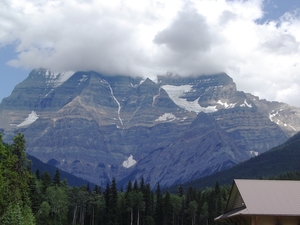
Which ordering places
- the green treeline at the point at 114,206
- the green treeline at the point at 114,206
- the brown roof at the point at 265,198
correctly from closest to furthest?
the brown roof at the point at 265,198, the green treeline at the point at 114,206, the green treeline at the point at 114,206

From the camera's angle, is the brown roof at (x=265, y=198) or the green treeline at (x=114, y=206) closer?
the brown roof at (x=265, y=198)

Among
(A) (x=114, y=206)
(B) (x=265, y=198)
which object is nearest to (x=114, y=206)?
(A) (x=114, y=206)

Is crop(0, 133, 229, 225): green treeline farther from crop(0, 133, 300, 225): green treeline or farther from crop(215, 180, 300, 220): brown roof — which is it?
crop(215, 180, 300, 220): brown roof

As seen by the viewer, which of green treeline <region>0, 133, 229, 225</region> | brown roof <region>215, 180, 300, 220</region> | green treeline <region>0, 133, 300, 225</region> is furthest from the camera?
green treeline <region>0, 133, 300, 225</region>

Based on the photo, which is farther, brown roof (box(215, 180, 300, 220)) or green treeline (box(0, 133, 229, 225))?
green treeline (box(0, 133, 229, 225))

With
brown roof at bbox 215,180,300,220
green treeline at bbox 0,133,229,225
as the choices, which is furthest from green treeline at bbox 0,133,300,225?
brown roof at bbox 215,180,300,220

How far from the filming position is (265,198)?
52500mm

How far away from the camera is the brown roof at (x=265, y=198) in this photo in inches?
1994

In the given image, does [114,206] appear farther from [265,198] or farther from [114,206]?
[265,198]

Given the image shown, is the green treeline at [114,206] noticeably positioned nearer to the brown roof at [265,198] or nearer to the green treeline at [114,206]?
the green treeline at [114,206]

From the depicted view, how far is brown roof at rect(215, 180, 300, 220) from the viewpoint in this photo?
5066cm

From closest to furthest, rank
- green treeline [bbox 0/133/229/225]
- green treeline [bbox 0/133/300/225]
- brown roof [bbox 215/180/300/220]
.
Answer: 1. brown roof [bbox 215/180/300/220]
2. green treeline [bbox 0/133/229/225]
3. green treeline [bbox 0/133/300/225]

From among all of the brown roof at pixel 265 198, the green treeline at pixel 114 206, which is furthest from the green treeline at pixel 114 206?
the brown roof at pixel 265 198

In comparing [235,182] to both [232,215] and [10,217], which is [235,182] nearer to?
[232,215]
